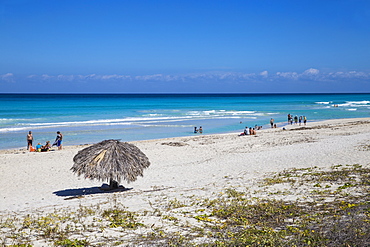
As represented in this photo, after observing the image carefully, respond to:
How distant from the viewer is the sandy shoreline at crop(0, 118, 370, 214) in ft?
33.9

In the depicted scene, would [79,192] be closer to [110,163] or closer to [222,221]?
[110,163]

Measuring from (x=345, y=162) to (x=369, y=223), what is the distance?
8.14 metres

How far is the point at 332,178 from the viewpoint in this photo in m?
10.3

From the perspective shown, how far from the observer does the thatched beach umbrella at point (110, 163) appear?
10977 millimetres

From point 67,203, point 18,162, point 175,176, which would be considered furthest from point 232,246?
point 18,162

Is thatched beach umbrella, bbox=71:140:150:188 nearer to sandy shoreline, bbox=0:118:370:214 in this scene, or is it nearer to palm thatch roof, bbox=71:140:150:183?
palm thatch roof, bbox=71:140:150:183

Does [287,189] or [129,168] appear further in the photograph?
[129,168]

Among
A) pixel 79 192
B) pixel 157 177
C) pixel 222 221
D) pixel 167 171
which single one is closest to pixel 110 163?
pixel 79 192

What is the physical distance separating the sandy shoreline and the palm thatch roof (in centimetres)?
61

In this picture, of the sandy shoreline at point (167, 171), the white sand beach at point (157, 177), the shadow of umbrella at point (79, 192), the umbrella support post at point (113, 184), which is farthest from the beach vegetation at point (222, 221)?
the umbrella support post at point (113, 184)

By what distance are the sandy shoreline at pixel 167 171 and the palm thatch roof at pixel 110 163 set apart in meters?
0.61

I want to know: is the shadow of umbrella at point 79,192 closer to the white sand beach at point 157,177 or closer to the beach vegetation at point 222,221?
the white sand beach at point 157,177

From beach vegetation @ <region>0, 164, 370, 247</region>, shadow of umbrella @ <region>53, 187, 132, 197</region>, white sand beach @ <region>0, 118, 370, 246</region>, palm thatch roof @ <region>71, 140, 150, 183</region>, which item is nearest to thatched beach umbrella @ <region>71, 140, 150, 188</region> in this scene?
palm thatch roof @ <region>71, 140, 150, 183</region>

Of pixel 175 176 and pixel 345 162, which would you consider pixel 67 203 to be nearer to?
pixel 175 176
